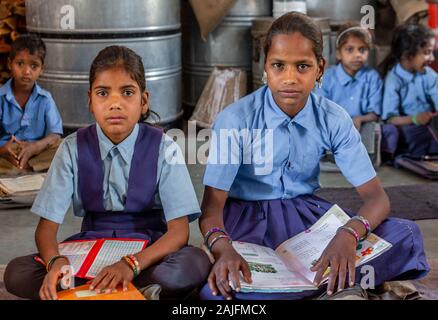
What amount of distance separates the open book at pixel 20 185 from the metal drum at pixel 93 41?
982 mm

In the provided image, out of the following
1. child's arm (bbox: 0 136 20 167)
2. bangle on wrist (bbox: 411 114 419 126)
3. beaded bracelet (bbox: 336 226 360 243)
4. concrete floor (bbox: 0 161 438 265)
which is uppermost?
beaded bracelet (bbox: 336 226 360 243)

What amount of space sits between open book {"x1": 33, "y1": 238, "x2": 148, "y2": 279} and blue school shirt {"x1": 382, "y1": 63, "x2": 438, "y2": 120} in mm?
2445

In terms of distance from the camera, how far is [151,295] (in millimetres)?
1809

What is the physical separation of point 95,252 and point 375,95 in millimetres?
2538

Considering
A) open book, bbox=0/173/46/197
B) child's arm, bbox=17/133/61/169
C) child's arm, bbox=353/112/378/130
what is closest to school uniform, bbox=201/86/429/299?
open book, bbox=0/173/46/197

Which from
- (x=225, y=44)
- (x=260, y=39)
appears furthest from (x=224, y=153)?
(x=225, y=44)

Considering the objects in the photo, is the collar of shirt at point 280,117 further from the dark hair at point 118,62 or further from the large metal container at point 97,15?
the large metal container at point 97,15

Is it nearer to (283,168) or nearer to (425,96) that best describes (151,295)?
(283,168)

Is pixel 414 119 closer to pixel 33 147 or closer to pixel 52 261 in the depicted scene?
pixel 33 147

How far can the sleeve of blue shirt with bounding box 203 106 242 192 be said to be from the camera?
2.08m

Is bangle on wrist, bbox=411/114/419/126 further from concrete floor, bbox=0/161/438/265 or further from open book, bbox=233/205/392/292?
open book, bbox=233/205/392/292
